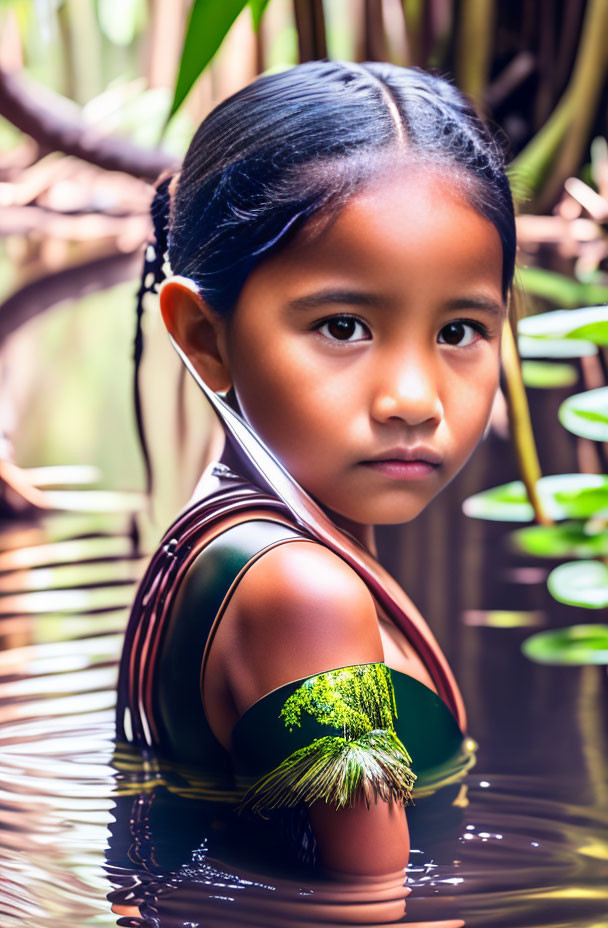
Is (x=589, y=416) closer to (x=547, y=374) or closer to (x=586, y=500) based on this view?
(x=586, y=500)

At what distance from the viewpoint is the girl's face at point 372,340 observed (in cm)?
62

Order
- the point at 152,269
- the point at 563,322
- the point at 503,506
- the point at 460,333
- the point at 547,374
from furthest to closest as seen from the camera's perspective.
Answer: the point at 547,374 → the point at 503,506 → the point at 563,322 → the point at 152,269 → the point at 460,333

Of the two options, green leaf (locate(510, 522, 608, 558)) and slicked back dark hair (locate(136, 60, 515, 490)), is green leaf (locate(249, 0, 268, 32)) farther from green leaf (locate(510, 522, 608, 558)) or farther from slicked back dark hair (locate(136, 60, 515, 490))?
green leaf (locate(510, 522, 608, 558))

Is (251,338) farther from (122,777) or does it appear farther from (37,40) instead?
(37,40)

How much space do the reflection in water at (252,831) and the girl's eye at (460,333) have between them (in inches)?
11.4

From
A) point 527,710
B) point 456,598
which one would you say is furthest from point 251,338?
point 456,598

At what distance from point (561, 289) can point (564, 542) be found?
43cm

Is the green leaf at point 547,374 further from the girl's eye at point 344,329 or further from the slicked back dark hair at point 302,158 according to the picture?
the girl's eye at point 344,329

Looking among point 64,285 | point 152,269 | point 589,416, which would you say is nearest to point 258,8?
point 152,269

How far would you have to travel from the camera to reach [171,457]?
146 cm

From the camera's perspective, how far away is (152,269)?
2.61 feet

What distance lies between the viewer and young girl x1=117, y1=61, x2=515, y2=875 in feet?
1.91

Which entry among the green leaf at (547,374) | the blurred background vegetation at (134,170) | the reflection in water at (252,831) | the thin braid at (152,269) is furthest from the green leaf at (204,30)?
the green leaf at (547,374)

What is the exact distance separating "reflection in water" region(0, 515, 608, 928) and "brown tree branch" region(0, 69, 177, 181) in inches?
36.8
